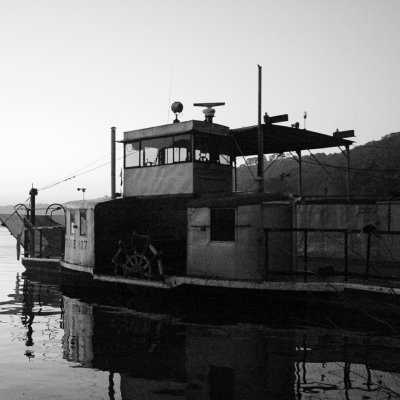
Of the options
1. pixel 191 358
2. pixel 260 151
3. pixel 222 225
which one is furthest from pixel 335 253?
pixel 191 358

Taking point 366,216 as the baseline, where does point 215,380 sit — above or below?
below

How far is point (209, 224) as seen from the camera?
13.1 meters

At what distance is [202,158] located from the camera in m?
15.8

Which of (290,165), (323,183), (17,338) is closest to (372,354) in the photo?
(17,338)

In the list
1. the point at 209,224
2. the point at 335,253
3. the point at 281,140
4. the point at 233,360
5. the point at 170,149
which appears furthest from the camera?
the point at 335,253

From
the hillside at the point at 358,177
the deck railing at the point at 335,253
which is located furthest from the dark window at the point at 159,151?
the hillside at the point at 358,177

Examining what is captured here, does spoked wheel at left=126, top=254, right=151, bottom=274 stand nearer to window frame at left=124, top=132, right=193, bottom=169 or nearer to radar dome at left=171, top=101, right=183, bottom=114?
window frame at left=124, top=132, right=193, bottom=169

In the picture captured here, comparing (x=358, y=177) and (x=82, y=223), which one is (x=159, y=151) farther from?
(x=358, y=177)

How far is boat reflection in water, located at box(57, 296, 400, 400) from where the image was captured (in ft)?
24.4

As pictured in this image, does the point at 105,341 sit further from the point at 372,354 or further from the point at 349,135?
the point at 349,135

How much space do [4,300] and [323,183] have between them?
91045 millimetres

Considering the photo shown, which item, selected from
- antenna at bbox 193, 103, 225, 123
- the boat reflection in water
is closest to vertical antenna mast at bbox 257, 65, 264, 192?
antenna at bbox 193, 103, 225, 123

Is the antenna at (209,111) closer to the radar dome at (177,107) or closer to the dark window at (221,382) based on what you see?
the radar dome at (177,107)

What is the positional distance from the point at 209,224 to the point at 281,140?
6596 millimetres
